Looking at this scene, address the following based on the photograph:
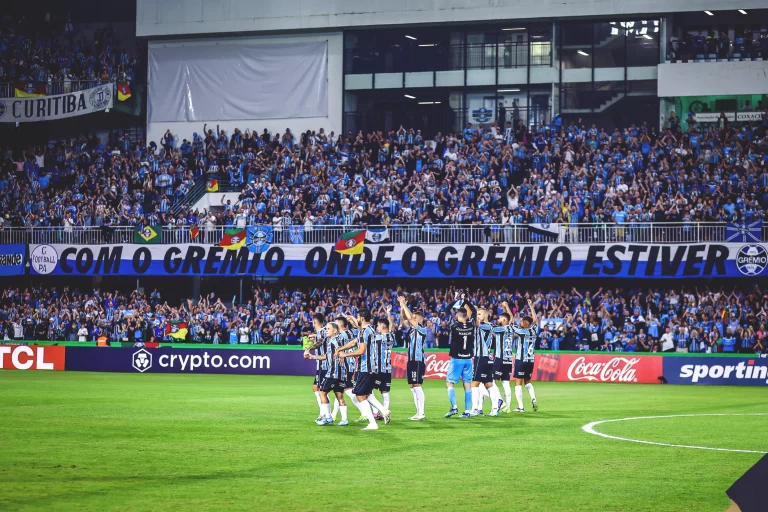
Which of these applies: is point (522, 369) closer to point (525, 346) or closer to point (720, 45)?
point (525, 346)

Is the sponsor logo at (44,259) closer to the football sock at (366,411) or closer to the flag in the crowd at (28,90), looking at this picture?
the flag in the crowd at (28,90)

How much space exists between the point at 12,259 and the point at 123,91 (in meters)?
13.0

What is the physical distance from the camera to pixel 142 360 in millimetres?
42688

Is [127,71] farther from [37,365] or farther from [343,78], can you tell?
[37,365]

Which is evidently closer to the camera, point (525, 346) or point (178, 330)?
point (525, 346)

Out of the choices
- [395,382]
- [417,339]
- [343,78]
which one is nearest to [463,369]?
[417,339]

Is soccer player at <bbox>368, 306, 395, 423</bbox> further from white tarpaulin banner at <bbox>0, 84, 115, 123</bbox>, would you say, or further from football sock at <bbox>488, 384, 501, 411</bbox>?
white tarpaulin banner at <bbox>0, 84, 115, 123</bbox>

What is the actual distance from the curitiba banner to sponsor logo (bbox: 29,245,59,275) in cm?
858

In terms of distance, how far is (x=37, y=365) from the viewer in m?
42.7

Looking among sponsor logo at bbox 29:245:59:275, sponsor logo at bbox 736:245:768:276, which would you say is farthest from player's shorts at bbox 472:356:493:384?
sponsor logo at bbox 29:245:59:275

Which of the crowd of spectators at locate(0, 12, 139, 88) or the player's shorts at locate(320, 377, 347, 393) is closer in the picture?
the player's shorts at locate(320, 377, 347, 393)

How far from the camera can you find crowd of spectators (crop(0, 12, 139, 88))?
196 feet

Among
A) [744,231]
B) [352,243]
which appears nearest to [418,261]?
[352,243]

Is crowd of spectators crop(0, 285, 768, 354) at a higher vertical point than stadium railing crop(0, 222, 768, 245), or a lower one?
lower
